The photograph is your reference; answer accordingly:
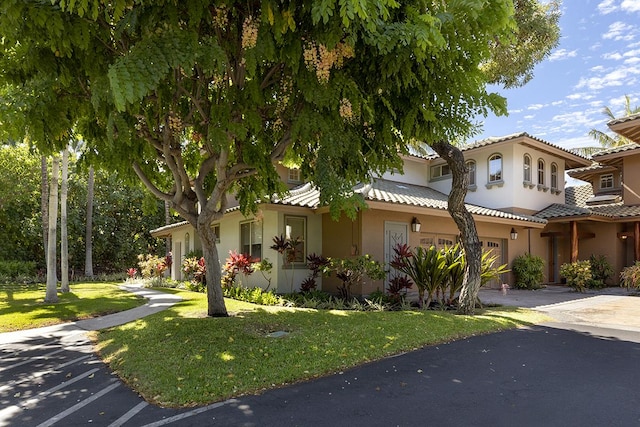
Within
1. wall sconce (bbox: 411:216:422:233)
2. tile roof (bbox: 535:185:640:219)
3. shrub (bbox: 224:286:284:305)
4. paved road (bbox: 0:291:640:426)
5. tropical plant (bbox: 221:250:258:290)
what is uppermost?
tile roof (bbox: 535:185:640:219)

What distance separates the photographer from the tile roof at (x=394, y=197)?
1255 centimetres

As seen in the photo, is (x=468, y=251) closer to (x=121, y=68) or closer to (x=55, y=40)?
(x=121, y=68)

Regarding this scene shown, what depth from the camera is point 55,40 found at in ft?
16.7

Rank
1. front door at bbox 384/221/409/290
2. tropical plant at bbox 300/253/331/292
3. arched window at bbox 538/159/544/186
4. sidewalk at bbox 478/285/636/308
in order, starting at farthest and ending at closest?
arched window at bbox 538/159/544/186
front door at bbox 384/221/409/290
tropical plant at bbox 300/253/331/292
sidewalk at bbox 478/285/636/308

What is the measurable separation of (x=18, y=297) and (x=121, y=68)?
1455 cm

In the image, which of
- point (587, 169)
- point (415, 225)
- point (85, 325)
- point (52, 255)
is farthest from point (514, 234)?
point (52, 255)

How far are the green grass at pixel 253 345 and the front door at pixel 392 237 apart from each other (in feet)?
13.8

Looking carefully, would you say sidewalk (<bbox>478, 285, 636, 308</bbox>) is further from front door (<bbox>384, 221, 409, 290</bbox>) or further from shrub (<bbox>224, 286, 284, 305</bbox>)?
shrub (<bbox>224, 286, 284, 305</bbox>)

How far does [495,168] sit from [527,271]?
4558 millimetres

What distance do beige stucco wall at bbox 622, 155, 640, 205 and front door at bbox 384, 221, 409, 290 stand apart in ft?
36.3

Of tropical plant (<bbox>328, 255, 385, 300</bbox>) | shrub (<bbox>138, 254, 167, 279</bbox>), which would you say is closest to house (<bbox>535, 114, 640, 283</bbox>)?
tropical plant (<bbox>328, 255, 385, 300</bbox>)

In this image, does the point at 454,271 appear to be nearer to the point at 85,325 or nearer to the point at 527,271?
the point at 527,271

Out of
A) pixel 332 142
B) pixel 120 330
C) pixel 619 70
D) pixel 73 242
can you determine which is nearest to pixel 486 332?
pixel 332 142

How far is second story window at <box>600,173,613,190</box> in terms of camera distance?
67.1 ft
